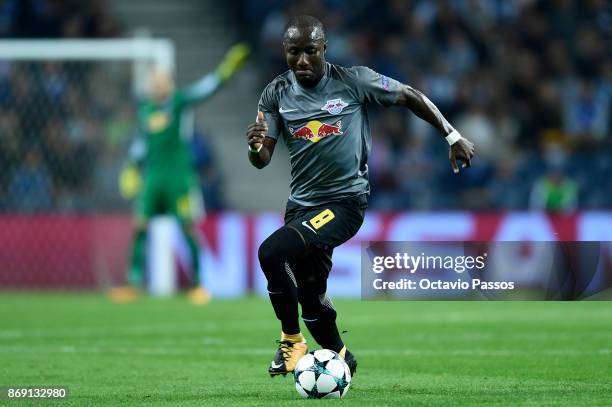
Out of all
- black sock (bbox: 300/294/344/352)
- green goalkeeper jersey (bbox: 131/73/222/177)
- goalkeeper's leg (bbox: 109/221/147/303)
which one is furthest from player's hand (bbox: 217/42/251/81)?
black sock (bbox: 300/294/344/352)

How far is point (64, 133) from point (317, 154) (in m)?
10.9

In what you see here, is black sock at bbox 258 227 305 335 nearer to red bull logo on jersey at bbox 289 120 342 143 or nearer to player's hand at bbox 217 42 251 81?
red bull logo on jersey at bbox 289 120 342 143

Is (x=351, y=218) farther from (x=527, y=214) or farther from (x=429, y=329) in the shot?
(x=527, y=214)

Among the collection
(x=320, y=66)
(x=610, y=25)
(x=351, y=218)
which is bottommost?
(x=351, y=218)

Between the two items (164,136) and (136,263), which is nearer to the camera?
(136,263)

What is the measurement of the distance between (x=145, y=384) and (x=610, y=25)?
554 inches

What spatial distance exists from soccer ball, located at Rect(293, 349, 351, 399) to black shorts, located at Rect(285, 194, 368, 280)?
0.52 metres

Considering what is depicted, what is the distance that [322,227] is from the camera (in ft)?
22.7

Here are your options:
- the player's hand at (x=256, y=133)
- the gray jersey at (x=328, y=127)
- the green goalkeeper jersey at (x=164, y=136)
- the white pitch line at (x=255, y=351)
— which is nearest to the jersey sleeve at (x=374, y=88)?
the gray jersey at (x=328, y=127)

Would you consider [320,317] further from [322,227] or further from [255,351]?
[255,351]

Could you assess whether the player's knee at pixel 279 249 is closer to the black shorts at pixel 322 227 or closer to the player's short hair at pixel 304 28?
the black shorts at pixel 322 227

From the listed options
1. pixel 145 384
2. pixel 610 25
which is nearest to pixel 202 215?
pixel 610 25

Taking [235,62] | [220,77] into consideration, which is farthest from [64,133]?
[235,62]

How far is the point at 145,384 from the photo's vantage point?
24.5 feet
